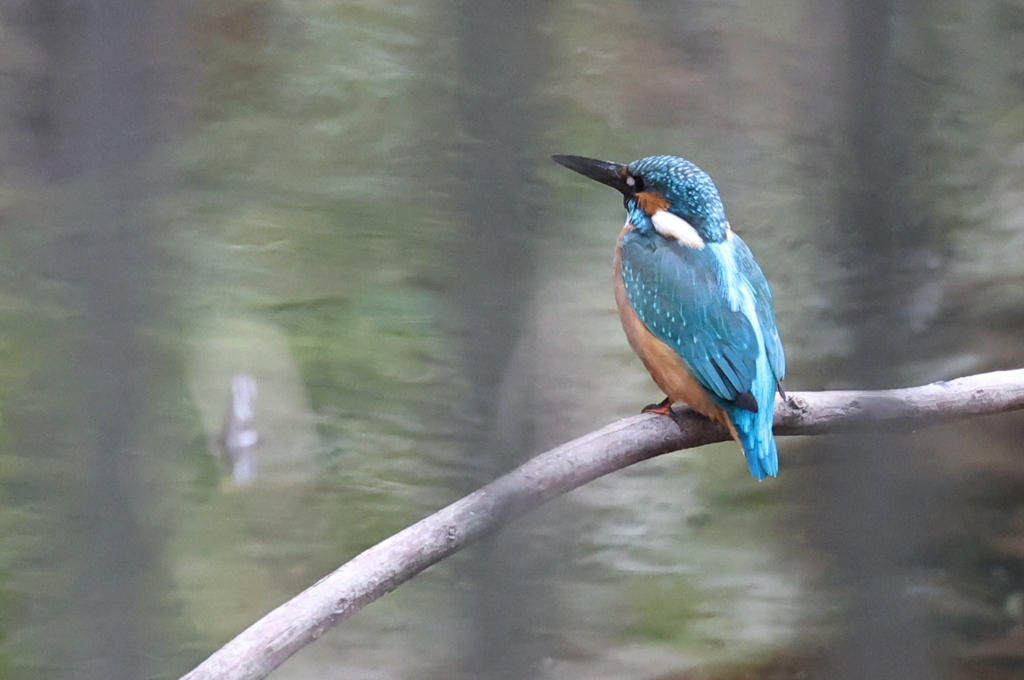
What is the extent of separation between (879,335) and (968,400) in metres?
0.80

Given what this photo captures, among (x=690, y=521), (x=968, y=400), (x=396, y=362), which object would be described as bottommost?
(x=690, y=521)

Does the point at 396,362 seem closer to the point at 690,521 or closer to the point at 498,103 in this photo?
the point at 690,521

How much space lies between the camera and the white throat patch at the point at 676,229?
1.56 metres

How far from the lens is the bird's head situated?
5.15ft

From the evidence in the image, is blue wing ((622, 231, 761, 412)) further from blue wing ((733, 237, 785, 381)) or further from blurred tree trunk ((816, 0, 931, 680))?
blurred tree trunk ((816, 0, 931, 680))

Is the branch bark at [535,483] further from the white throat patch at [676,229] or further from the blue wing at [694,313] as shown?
the white throat patch at [676,229]

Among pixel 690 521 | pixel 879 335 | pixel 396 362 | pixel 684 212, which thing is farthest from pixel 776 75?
pixel 690 521

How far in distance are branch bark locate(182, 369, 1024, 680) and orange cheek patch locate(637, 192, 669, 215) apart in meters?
0.36

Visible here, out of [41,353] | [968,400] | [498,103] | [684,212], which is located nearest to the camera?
Result: [498,103]

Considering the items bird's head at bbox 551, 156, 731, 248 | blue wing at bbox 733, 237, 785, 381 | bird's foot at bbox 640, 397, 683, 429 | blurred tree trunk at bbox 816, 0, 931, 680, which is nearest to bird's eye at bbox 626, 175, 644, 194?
bird's head at bbox 551, 156, 731, 248

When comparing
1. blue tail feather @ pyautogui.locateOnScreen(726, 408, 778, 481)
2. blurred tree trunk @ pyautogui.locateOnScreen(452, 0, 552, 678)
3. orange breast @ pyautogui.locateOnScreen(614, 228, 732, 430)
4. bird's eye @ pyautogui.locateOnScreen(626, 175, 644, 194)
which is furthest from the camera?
bird's eye @ pyautogui.locateOnScreen(626, 175, 644, 194)

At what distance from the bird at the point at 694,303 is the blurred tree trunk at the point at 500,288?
81cm

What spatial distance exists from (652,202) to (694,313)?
0.24m

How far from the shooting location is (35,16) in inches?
24.7
